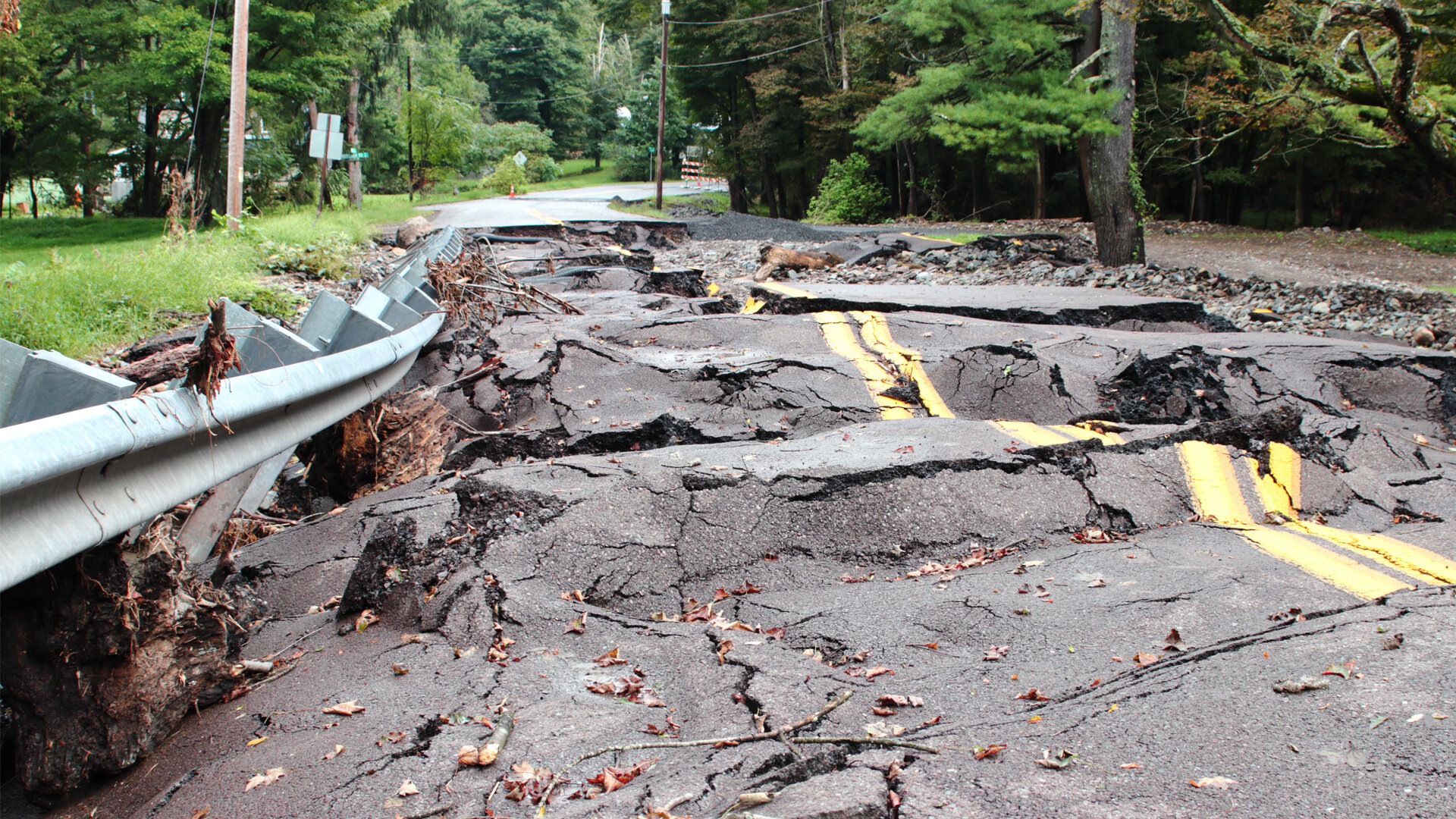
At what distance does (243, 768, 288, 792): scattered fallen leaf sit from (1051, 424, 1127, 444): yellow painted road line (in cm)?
384

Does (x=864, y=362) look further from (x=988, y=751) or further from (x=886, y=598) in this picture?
(x=988, y=751)

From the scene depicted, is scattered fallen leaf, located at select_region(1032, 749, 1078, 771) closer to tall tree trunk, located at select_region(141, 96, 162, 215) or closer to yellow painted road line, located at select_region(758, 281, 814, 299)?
yellow painted road line, located at select_region(758, 281, 814, 299)

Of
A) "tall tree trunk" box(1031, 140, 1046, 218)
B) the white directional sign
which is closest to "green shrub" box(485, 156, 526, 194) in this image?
the white directional sign

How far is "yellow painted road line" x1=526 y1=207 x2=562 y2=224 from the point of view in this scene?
22406 mm

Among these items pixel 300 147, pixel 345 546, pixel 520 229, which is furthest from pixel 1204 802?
pixel 300 147

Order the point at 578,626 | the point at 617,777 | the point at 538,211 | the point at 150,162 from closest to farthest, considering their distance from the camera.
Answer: the point at 617,777, the point at 578,626, the point at 150,162, the point at 538,211

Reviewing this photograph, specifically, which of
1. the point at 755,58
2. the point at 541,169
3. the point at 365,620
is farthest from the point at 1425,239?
the point at 541,169

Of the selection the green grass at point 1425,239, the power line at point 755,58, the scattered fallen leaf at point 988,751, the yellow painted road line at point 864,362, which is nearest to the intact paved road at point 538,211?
the power line at point 755,58

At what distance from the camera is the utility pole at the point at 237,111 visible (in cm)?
1642

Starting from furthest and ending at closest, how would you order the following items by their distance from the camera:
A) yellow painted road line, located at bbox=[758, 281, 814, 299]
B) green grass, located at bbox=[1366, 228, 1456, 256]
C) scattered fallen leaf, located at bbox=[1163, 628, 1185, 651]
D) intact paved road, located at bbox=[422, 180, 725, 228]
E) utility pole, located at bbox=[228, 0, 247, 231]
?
intact paved road, located at bbox=[422, 180, 725, 228] < green grass, located at bbox=[1366, 228, 1456, 256] < utility pole, located at bbox=[228, 0, 247, 231] < yellow painted road line, located at bbox=[758, 281, 814, 299] < scattered fallen leaf, located at bbox=[1163, 628, 1185, 651]

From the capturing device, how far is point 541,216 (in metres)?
25.0

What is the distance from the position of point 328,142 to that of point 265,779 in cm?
1988

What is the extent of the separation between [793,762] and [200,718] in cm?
166

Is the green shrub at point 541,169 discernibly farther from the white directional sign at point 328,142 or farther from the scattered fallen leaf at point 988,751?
the scattered fallen leaf at point 988,751
